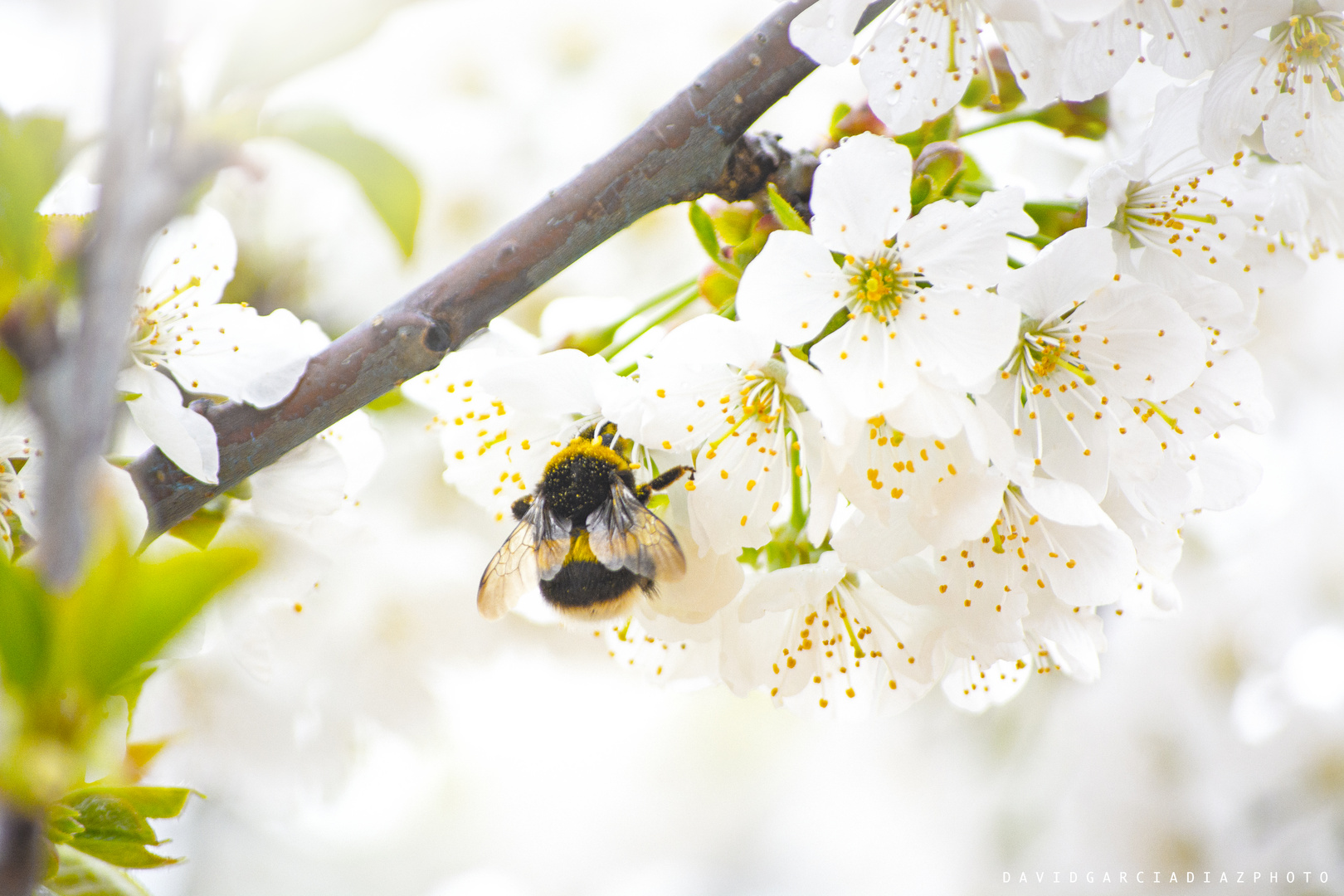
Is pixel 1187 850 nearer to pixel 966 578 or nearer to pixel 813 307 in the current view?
pixel 966 578

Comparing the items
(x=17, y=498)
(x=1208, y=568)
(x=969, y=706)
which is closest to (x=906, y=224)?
(x=969, y=706)

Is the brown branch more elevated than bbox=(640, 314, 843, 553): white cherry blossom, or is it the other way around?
the brown branch

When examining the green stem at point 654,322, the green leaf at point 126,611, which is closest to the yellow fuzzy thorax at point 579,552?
the green stem at point 654,322

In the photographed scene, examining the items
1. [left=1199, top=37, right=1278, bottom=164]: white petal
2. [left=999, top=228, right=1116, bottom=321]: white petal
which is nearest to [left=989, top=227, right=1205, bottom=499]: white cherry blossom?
[left=999, top=228, right=1116, bottom=321]: white petal

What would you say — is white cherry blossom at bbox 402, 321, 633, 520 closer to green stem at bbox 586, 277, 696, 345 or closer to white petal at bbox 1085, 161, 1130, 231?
green stem at bbox 586, 277, 696, 345

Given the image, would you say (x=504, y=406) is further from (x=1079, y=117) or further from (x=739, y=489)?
(x=1079, y=117)
